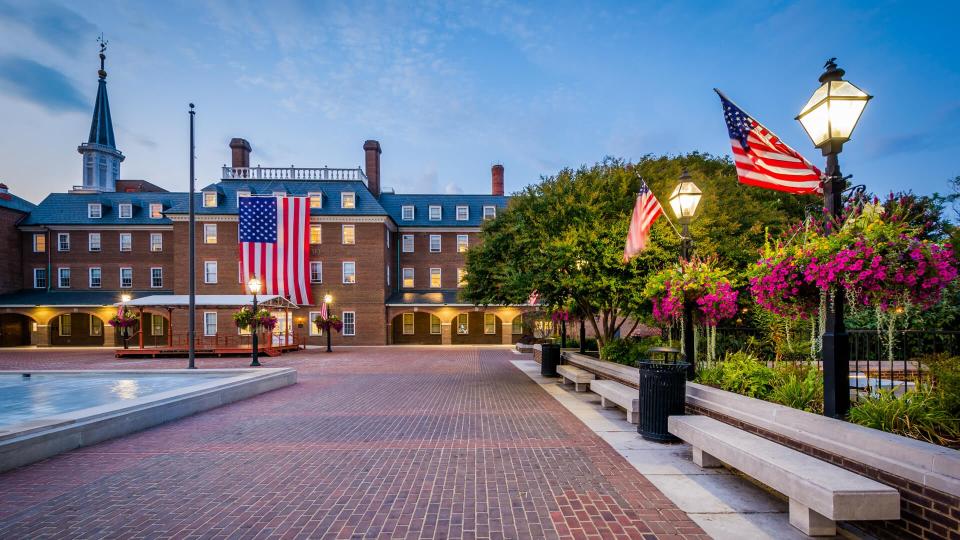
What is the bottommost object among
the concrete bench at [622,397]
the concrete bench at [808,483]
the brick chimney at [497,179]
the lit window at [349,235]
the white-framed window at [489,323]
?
the white-framed window at [489,323]

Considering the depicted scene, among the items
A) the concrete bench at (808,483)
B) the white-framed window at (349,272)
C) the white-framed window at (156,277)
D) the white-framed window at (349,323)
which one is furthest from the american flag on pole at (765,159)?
the white-framed window at (156,277)

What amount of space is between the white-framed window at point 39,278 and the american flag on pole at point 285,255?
18.6 m

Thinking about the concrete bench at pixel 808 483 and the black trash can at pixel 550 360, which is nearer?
the concrete bench at pixel 808 483

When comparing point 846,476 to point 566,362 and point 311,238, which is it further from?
point 311,238

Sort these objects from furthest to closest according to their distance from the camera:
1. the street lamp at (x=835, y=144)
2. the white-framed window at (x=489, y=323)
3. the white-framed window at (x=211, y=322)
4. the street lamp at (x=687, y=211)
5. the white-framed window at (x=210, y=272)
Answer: the white-framed window at (x=489, y=323) < the white-framed window at (x=210, y=272) < the white-framed window at (x=211, y=322) < the street lamp at (x=687, y=211) < the street lamp at (x=835, y=144)

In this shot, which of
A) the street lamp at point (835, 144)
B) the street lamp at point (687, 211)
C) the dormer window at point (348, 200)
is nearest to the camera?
the street lamp at point (835, 144)

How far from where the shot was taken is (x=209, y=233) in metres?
33.5

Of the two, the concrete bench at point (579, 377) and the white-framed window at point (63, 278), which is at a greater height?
the white-framed window at point (63, 278)

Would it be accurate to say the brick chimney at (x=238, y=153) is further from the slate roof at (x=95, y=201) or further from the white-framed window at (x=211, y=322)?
the white-framed window at (x=211, y=322)

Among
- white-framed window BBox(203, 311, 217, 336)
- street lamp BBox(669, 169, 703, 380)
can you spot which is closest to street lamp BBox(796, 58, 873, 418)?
street lamp BBox(669, 169, 703, 380)

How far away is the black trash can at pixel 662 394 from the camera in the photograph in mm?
6898

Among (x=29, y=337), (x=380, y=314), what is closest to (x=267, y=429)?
(x=380, y=314)

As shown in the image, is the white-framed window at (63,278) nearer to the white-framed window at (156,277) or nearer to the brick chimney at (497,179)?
the white-framed window at (156,277)

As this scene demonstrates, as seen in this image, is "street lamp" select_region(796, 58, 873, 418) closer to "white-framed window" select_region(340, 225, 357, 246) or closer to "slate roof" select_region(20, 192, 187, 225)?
"white-framed window" select_region(340, 225, 357, 246)
